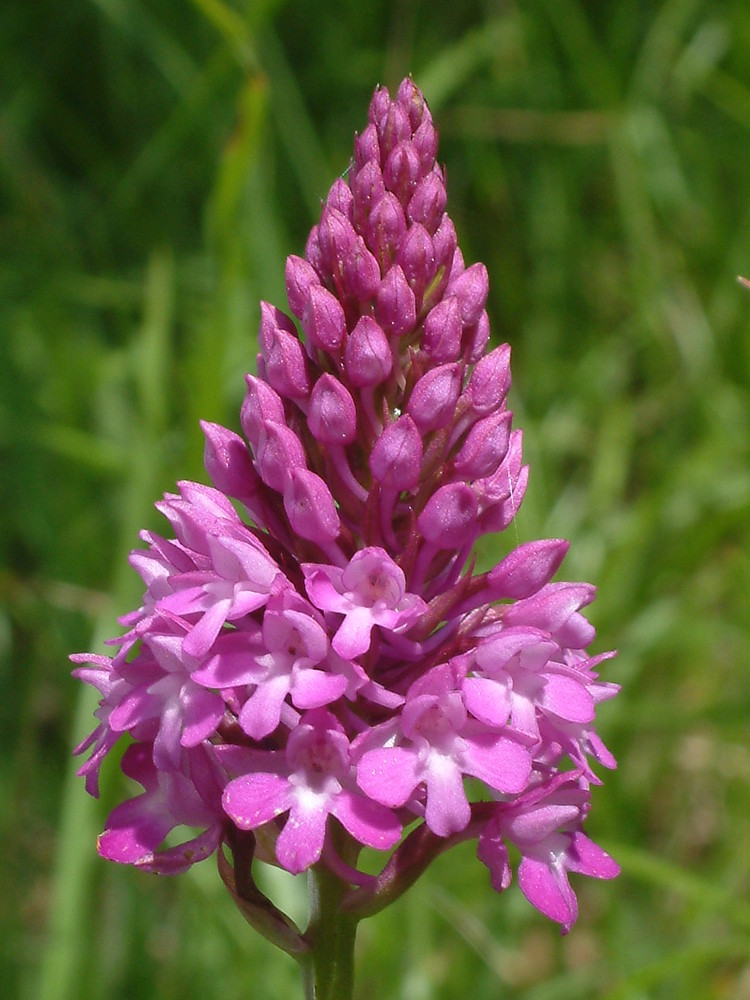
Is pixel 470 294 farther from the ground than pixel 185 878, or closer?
farther from the ground

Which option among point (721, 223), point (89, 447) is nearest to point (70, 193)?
point (89, 447)

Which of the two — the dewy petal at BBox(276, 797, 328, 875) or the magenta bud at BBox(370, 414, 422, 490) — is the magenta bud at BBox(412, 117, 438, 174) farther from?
the dewy petal at BBox(276, 797, 328, 875)

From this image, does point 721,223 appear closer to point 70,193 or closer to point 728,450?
point 728,450

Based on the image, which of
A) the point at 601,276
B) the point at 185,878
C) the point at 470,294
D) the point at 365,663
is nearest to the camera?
the point at 365,663

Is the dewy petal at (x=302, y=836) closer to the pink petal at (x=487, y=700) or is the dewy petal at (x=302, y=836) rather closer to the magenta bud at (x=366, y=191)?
the pink petal at (x=487, y=700)

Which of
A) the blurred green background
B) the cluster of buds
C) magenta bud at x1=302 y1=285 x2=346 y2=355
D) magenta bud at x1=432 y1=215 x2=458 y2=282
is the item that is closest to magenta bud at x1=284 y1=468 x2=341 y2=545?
the cluster of buds

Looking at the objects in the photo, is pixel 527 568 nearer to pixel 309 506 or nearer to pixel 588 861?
pixel 309 506
